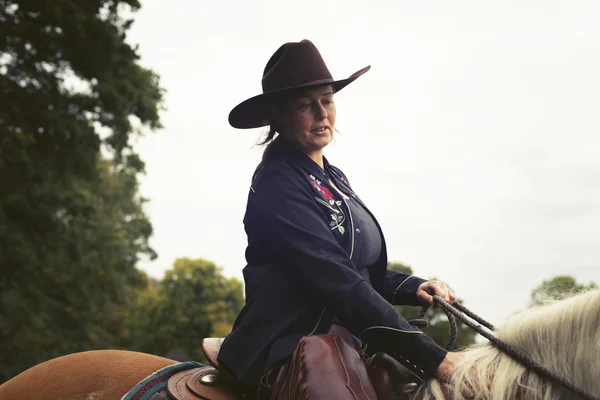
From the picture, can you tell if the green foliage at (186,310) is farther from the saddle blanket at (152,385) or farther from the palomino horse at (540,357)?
the palomino horse at (540,357)

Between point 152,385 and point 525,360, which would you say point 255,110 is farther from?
point 525,360

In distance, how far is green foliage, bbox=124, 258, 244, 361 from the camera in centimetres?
2152

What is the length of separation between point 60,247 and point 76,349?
179 centimetres

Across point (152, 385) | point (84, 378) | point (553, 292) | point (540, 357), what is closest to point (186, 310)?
point (84, 378)

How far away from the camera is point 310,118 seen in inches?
117

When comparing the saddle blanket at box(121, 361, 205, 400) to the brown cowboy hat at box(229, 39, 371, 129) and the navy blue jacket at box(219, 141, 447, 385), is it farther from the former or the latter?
the brown cowboy hat at box(229, 39, 371, 129)

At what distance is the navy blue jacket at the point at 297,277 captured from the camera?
2.42 metres

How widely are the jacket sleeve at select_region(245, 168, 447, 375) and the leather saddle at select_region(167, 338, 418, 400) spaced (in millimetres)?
117

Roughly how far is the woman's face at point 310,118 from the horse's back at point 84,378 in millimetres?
1389

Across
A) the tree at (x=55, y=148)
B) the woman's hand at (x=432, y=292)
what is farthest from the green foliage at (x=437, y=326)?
the woman's hand at (x=432, y=292)

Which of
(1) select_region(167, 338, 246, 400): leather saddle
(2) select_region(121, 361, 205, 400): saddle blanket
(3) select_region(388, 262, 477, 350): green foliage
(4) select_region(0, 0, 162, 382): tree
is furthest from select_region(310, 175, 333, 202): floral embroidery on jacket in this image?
(3) select_region(388, 262, 477, 350): green foliage

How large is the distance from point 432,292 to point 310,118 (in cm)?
107

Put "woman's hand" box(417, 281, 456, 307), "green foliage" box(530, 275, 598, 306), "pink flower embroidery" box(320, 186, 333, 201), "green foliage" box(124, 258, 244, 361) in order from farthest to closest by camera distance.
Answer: "green foliage" box(124, 258, 244, 361) → "woman's hand" box(417, 281, 456, 307) → "pink flower embroidery" box(320, 186, 333, 201) → "green foliage" box(530, 275, 598, 306)

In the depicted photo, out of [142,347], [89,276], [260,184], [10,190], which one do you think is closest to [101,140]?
[10,190]
